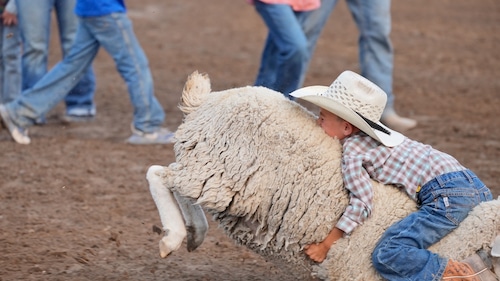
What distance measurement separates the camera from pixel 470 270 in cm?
367

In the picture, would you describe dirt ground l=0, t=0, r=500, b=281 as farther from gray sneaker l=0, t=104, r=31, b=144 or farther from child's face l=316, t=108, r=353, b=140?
child's face l=316, t=108, r=353, b=140

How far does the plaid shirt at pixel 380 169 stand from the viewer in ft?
12.2

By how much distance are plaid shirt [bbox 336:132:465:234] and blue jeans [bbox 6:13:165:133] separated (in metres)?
3.29

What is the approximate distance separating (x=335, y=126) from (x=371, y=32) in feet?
12.9

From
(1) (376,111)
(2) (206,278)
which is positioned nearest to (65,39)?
(2) (206,278)

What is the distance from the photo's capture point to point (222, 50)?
1123 cm

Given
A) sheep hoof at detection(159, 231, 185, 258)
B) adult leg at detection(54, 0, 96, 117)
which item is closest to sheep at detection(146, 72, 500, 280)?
sheep hoof at detection(159, 231, 185, 258)

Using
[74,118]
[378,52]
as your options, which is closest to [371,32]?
[378,52]

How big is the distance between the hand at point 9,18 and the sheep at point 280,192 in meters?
3.95

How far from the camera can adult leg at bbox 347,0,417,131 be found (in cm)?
767

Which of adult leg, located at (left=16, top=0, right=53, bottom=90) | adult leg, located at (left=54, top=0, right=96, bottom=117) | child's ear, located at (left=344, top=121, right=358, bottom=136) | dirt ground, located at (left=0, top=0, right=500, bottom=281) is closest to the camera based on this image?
child's ear, located at (left=344, top=121, right=358, bottom=136)

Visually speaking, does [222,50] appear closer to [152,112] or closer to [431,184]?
[152,112]

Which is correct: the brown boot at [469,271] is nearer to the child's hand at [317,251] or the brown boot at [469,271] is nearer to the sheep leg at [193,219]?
the child's hand at [317,251]

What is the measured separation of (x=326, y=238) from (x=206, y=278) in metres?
0.91
